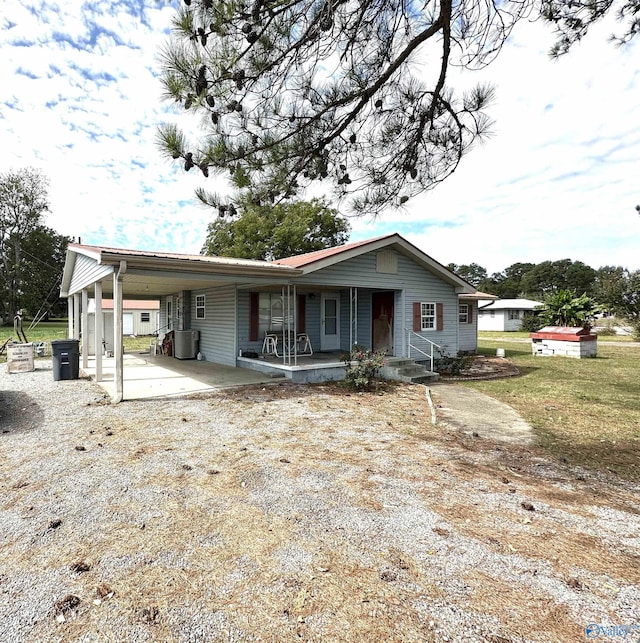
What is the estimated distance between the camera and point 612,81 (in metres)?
4.89

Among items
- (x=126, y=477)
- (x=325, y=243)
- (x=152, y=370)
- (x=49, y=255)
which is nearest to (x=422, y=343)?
(x=152, y=370)

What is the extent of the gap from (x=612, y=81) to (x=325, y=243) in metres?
25.3

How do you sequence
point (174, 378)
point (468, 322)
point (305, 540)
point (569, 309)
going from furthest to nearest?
point (468, 322), point (569, 309), point (174, 378), point (305, 540)

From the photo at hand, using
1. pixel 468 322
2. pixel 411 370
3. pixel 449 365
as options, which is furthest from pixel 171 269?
pixel 468 322

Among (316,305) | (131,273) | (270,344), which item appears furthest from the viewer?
(316,305)

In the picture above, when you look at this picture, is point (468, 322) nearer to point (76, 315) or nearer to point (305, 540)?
point (76, 315)

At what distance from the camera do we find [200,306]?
44.9 feet

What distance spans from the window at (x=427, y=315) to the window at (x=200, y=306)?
744 cm

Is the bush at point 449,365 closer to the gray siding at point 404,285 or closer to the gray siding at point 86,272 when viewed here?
the gray siding at point 404,285

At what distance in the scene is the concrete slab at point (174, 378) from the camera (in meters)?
8.17

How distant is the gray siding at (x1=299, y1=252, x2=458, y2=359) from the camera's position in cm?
1084

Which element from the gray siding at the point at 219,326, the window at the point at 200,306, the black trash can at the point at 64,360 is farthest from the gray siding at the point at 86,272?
the window at the point at 200,306

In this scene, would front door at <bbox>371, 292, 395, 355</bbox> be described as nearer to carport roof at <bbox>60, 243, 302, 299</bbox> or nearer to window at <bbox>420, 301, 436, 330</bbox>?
window at <bbox>420, 301, 436, 330</bbox>

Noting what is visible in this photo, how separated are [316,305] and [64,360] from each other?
7.20m
